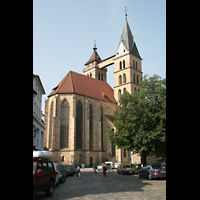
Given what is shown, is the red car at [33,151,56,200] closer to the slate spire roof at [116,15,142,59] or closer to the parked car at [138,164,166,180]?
the parked car at [138,164,166,180]

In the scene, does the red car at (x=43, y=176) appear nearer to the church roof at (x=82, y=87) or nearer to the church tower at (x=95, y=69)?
the church roof at (x=82, y=87)

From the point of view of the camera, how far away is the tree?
23.7 metres

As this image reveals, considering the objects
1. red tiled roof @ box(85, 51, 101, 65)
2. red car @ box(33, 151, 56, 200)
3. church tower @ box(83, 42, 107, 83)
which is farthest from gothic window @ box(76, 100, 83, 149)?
red car @ box(33, 151, 56, 200)

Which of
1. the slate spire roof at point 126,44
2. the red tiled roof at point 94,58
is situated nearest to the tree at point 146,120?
the slate spire roof at point 126,44

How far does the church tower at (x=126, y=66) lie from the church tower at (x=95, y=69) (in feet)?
30.3

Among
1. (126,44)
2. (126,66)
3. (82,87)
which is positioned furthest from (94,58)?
(82,87)

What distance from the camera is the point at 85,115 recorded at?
4662 cm

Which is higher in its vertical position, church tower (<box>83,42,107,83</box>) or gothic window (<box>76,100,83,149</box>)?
church tower (<box>83,42,107,83</box>)
